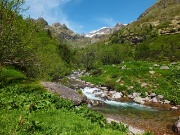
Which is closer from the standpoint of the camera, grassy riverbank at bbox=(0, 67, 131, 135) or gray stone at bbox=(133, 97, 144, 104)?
grassy riverbank at bbox=(0, 67, 131, 135)

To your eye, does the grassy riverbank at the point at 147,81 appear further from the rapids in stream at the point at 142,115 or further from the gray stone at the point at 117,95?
the rapids in stream at the point at 142,115

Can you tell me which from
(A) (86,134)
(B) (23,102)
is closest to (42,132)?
(A) (86,134)

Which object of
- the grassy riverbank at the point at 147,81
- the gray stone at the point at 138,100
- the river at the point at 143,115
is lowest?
the river at the point at 143,115

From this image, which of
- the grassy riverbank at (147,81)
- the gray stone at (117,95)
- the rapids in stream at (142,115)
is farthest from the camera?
the grassy riverbank at (147,81)

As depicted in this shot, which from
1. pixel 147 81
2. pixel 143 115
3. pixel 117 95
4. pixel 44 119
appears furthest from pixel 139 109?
pixel 44 119

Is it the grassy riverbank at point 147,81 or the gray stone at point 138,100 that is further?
the grassy riverbank at point 147,81

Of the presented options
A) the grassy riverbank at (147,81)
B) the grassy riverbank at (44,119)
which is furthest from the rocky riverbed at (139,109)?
the grassy riverbank at (44,119)

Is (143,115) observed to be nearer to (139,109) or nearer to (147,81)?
(139,109)

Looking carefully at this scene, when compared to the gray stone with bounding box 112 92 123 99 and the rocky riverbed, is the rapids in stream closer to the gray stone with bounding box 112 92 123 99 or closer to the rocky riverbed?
the rocky riverbed

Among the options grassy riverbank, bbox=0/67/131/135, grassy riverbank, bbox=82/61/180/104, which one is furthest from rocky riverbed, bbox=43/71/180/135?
grassy riverbank, bbox=0/67/131/135

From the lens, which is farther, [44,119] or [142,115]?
[142,115]

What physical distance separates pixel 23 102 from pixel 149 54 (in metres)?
115

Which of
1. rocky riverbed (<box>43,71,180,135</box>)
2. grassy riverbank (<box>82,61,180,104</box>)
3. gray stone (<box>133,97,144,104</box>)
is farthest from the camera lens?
grassy riverbank (<box>82,61,180,104</box>)

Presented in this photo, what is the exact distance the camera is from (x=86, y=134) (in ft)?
40.7
